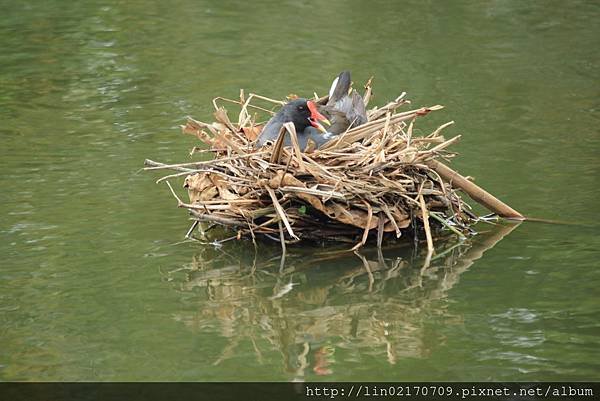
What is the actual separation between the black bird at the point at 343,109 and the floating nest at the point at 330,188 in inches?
9.1

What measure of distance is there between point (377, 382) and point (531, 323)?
1.05 meters

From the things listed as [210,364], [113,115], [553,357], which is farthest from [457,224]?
[113,115]

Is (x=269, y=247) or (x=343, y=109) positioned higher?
(x=343, y=109)

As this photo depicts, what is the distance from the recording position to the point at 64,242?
6.70 metres

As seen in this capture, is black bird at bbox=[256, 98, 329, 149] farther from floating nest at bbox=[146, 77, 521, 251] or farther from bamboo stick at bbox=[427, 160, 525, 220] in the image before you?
bamboo stick at bbox=[427, 160, 525, 220]

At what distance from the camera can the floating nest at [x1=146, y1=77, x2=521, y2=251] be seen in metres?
6.10

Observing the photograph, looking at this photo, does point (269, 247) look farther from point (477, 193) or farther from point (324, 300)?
point (477, 193)

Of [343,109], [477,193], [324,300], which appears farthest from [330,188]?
[477,193]

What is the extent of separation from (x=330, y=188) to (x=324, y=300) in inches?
25.9

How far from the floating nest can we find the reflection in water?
15 cm

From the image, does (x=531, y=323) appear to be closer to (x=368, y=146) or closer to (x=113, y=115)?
(x=368, y=146)

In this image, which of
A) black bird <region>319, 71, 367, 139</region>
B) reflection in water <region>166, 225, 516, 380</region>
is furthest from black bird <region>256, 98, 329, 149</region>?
reflection in water <region>166, 225, 516, 380</region>

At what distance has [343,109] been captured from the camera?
22.9 ft

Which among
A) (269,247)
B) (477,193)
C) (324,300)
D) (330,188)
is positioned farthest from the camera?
(477,193)
